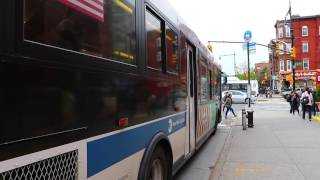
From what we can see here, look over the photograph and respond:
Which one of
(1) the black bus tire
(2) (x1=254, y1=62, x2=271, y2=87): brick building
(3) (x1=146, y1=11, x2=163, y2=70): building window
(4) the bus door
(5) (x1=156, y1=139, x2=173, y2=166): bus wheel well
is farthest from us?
(2) (x1=254, y1=62, x2=271, y2=87): brick building

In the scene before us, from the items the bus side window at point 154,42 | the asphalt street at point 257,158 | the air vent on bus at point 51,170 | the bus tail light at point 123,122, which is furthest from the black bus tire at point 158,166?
the asphalt street at point 257,158

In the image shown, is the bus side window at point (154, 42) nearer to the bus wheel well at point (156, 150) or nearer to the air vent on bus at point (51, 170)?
the bus wheel well at point (156, 150)

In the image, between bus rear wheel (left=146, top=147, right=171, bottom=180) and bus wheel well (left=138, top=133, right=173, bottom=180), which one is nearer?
bus wheel well (left=138, top=133, right=173, bottom=180)

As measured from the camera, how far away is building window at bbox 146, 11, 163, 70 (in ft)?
16.3

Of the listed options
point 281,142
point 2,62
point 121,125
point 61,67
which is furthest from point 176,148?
point 281,142

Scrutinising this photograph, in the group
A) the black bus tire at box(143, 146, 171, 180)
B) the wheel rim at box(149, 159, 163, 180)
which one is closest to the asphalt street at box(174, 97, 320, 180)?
the black bus tire at box(143, 146, 171, 180)

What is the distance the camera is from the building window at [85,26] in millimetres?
2621

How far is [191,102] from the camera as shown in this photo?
8.20 meters

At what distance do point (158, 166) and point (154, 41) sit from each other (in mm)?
1558

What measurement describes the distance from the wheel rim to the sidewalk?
8.87 ft

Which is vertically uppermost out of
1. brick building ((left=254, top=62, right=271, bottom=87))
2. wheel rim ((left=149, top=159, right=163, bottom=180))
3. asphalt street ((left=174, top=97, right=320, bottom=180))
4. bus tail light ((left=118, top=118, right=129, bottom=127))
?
brick building ((left=254, top=62, right=271, bottom=87))

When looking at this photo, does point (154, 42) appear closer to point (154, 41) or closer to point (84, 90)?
point (154, 41)

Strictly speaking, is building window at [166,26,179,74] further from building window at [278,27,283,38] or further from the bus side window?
building window at [278,27,283,38]

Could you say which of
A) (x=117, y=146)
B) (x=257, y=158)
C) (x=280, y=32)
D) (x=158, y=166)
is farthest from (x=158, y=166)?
(x=280, y=32)
